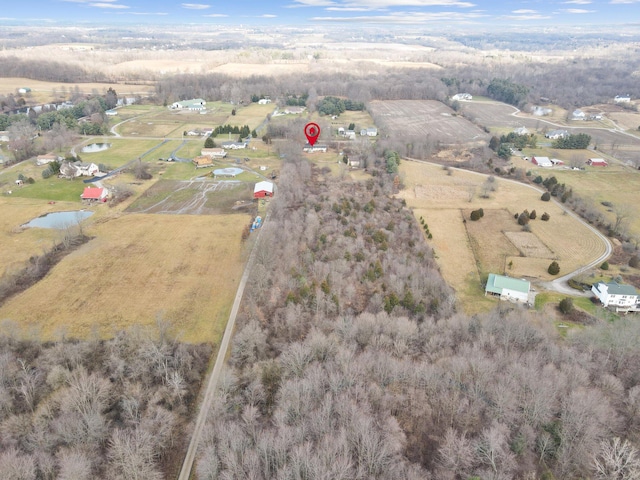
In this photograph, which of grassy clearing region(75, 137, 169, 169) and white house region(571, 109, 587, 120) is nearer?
grassy clearing region(75, 137, 169, 169)

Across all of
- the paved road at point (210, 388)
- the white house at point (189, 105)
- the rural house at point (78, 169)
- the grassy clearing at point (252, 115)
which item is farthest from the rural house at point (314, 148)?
the white house at point (189, 105)

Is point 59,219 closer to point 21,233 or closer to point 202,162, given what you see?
point 21,233

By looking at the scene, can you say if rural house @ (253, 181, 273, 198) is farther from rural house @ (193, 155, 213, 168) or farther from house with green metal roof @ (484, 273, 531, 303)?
house with green metal roof @ (484, 273, 531, 303)

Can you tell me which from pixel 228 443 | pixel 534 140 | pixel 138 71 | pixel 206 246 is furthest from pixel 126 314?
pixel 138 71

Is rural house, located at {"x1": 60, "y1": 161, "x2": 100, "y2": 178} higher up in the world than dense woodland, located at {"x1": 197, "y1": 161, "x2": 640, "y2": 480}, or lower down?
higher up

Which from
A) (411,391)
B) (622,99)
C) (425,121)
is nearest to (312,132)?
(425,121)

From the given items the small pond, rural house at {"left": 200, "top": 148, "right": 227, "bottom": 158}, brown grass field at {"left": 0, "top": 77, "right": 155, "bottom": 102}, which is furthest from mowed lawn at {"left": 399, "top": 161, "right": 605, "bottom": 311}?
brown grass field at {"left": 0, "top": 77, "right": 155, "bottom": 102}
